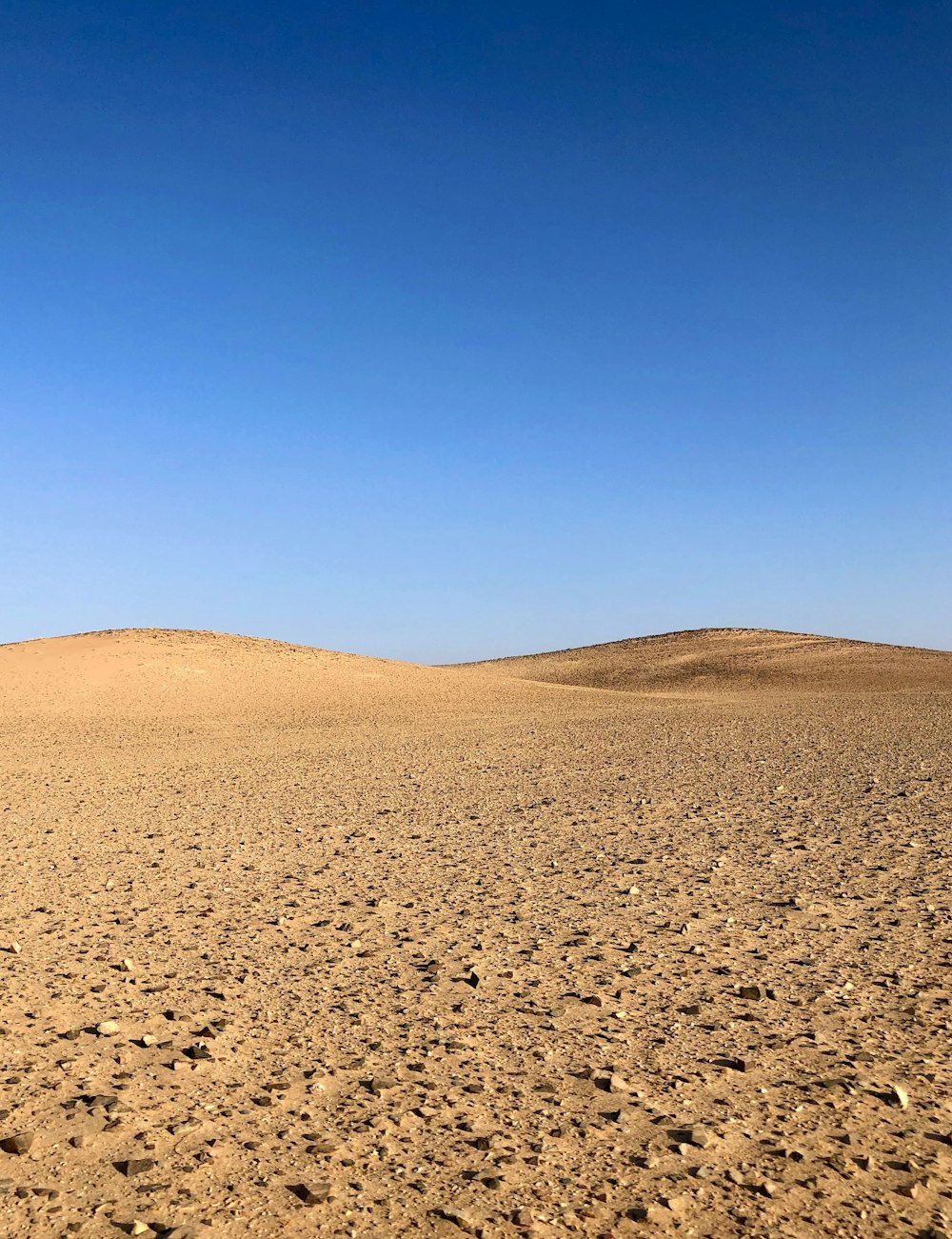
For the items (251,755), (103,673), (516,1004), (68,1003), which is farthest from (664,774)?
(103,673)

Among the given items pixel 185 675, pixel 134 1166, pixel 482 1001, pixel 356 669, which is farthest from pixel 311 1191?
pixel 356 669

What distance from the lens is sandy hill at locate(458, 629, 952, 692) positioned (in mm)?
32500

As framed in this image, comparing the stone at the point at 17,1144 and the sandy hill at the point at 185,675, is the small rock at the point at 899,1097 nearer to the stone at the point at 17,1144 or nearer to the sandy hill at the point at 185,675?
the stone at the point at 17,1144

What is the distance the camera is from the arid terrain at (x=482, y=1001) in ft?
11.7

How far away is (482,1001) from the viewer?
536 centimetres

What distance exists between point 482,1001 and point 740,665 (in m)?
33.7

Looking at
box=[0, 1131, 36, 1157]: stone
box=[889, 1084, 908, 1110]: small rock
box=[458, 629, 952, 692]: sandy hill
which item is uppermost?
box=[458, 629, 952, 692]: sandy hill

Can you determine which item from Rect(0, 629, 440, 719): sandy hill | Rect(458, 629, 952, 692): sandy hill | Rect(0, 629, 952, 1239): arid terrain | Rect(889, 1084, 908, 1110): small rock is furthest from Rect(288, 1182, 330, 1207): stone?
Rect(458, 629, 952, 692): sandy hill

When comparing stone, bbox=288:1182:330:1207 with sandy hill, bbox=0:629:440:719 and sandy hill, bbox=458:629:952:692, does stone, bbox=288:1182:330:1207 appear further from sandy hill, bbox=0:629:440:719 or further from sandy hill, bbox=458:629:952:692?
sandy hill, bbox=458:629:952:692

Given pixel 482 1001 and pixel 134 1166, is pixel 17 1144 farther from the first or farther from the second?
pixel 482 1001

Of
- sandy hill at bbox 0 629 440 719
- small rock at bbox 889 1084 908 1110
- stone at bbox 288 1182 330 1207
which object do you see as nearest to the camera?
stone at bbox 288 1182 330 1207

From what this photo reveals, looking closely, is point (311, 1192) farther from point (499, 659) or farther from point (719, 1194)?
point (499, 659)

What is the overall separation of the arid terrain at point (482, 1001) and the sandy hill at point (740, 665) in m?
19.2

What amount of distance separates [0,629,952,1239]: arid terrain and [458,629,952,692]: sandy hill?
63.1ft
